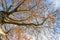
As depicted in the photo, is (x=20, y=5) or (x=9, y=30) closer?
(x=20, y=5)

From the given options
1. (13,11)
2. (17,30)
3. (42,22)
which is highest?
(13,11)

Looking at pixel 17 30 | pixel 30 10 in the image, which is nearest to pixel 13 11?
pixel 30 10

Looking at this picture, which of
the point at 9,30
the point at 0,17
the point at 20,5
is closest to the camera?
the point at 0,17

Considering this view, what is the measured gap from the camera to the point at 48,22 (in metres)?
15.4

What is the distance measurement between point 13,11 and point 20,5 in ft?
3.12

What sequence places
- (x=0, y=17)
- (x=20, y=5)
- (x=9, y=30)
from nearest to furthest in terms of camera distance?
(x=0, y=17), (x=20, y=5), (x=9, y=30)

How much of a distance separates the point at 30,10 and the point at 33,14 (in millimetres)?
405

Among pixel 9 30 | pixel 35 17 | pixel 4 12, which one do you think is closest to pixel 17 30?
pixel 9 30

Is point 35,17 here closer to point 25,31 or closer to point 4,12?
point 25,31

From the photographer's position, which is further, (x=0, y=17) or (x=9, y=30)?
(x=9, y=30)

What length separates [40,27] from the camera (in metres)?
15.2

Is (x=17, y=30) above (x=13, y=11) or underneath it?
underneath

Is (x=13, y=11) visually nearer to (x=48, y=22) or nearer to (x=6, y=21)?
(x=6, y=21)

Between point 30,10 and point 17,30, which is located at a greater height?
point 30,10
